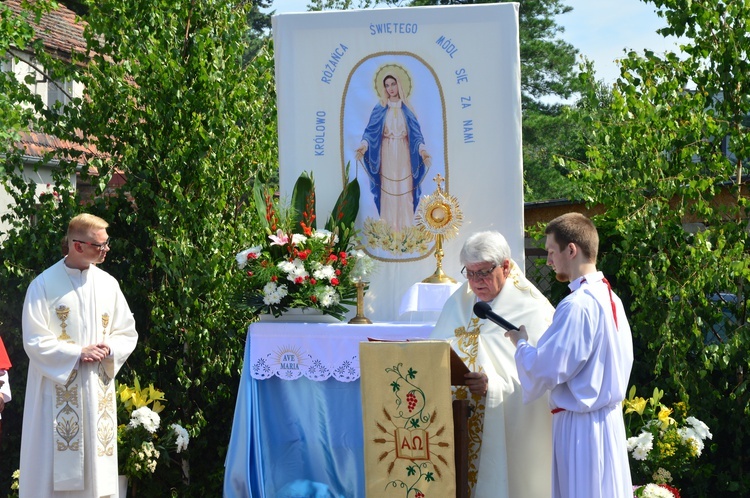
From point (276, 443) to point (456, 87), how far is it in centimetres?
298

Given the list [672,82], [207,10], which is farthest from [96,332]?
[672,82]

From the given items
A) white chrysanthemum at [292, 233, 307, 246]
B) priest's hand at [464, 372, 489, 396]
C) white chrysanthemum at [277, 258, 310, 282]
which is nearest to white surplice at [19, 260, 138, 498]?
white chrysanthemum at [277, 258, 310, 282]

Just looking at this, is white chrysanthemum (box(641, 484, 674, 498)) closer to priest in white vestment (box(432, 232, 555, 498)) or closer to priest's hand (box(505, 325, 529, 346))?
priest in white vestment (box(432, 232, 555, 498))

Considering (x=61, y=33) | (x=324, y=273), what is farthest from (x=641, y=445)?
(x=61, y=33)

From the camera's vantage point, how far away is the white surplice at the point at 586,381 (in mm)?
4547

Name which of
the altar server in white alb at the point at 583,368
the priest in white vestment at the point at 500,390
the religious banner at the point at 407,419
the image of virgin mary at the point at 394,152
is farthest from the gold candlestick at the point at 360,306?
the altar server in white alb at the point at 583,368

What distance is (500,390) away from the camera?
5262mm

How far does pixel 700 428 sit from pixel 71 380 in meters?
4.09

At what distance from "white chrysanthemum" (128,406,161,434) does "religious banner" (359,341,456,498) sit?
8.93 ft

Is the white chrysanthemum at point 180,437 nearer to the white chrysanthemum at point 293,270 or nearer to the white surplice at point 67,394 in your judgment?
the white surplice at point 67,394

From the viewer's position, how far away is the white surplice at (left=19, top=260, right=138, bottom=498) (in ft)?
20.3

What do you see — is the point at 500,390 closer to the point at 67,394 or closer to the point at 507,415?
the point at 507,415

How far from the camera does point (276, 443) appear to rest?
268 inches

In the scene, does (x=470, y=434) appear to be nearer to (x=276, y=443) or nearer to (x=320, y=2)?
(x=276, y=443)
